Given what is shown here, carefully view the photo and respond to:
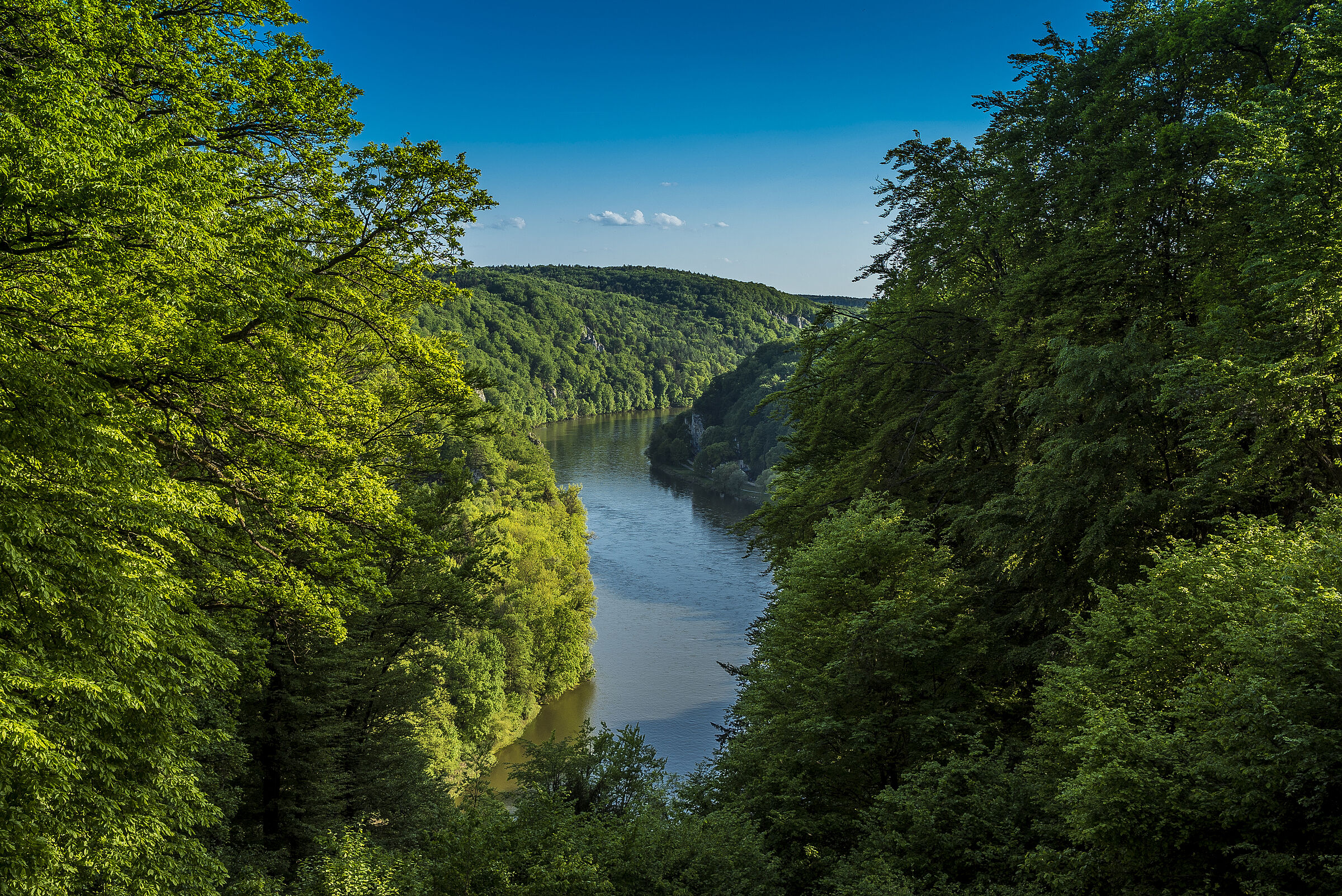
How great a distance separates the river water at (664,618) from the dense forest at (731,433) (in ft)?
20.0

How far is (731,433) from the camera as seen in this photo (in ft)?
289

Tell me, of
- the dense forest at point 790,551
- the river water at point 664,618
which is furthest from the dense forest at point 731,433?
the dense forest at point 790,551

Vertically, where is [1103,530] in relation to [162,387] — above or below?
below

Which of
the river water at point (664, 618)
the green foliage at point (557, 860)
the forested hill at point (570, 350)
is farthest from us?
the forested hill at point (570, 350)

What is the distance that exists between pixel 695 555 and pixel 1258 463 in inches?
1741

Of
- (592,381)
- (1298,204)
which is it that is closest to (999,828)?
(1298,204)

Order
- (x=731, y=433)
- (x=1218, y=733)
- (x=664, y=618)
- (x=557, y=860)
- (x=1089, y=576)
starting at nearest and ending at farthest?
(x=1218, y=733) → (x=557, y=860) → (x=1089, y=576) → (x=664, y=618) → (x=731, y=433)

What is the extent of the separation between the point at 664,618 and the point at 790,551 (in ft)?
82.6

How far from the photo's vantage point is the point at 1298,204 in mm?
8766

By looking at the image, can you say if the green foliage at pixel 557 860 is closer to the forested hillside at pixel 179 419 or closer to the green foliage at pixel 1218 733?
the forested hillside at pixel 179 419

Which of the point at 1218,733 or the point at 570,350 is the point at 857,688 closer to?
the point at 1218,733

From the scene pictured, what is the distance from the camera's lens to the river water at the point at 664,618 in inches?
1246

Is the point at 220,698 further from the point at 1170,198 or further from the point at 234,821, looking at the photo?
the point at 1170,198

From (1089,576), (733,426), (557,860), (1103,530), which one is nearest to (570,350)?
(733,426)
